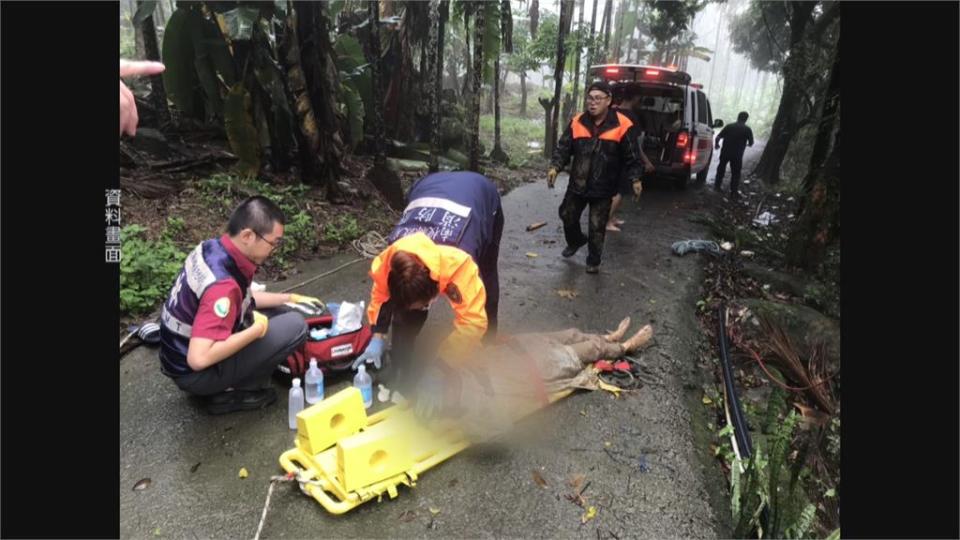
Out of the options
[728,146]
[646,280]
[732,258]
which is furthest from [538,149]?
[646,280]

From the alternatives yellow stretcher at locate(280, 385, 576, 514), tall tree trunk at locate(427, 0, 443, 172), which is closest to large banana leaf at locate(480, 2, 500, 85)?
tall tree trunk at locate(427, 0, 443, 172)

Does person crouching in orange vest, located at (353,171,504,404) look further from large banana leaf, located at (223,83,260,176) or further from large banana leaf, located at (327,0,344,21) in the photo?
large banana leaf, located at (327,0,344,21)

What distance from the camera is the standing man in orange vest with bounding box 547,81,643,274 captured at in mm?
4855

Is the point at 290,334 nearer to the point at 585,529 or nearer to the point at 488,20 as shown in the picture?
the point at 585,529

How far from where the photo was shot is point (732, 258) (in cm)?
645

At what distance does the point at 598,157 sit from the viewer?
4930mm

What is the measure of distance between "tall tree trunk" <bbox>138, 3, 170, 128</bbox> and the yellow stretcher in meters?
6.51

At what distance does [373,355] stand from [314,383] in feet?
1.28

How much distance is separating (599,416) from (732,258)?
13.9ft

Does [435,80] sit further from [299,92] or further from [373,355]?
[373,355]

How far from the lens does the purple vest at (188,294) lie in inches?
100

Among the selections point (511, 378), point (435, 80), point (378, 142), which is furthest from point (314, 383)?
point (435, 80)

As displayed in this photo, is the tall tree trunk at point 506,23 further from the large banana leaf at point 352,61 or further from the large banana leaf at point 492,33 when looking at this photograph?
the large banana leaf at point 352,61

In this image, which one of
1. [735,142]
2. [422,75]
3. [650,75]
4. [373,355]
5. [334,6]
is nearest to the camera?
[373,355]
